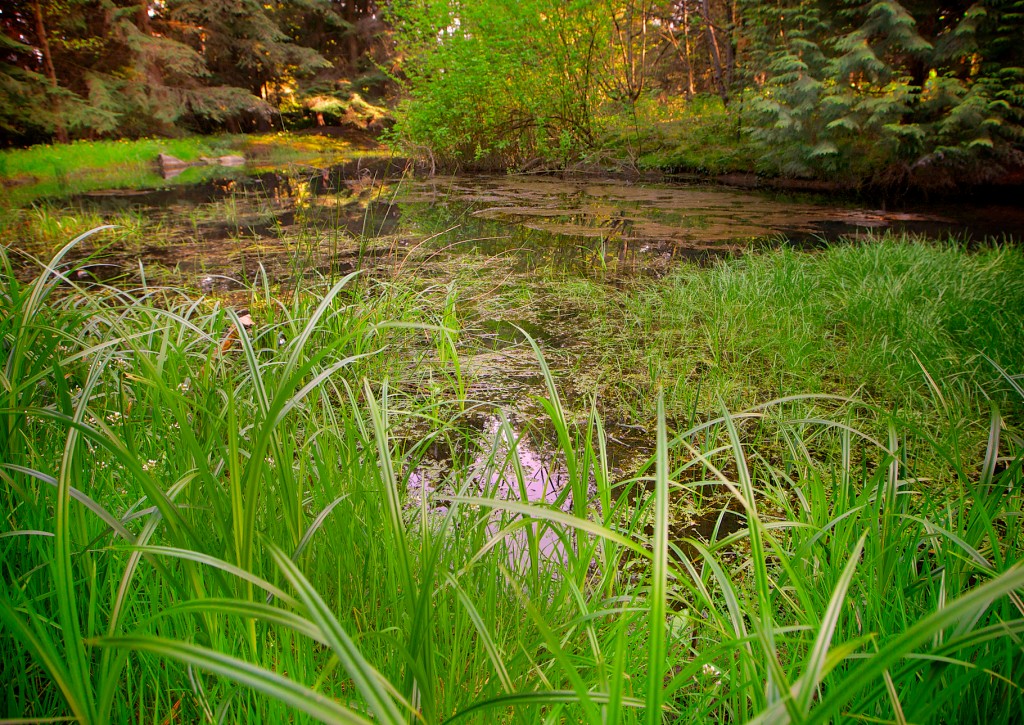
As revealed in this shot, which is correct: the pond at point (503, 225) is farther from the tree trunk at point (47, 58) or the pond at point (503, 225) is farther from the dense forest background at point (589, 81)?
the tree trunk at point (47, 58)

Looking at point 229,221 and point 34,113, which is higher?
point 34,113

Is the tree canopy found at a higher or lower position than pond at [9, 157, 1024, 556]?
higher

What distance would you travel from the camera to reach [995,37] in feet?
18.3

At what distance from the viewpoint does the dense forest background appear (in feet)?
18.6

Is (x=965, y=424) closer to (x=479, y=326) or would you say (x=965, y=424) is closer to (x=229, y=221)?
(x=479, y=326)

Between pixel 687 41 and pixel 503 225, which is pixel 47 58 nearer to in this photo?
pixel 503 225

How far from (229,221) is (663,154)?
5932mm

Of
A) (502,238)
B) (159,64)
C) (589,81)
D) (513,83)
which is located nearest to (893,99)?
(502,238)

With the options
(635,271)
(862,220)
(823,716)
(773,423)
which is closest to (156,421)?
(823,716)

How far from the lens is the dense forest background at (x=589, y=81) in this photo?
18.6ft

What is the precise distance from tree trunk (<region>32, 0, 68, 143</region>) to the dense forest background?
0.04 metres

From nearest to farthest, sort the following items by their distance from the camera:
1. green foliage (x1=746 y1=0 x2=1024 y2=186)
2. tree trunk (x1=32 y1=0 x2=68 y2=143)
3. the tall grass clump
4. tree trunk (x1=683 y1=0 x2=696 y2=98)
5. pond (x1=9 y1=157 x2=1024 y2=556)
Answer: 1. the tall grass clump
2. pond (x1=9 y1=157 x2=1024 y2=556)
3. green foliage (x1=746 y1=0 x2=1024 y2=186)
4. tree trunk (x1=32 y1=0 x2=68 y2=143)
5. tree trunk (x1=683 y1=0 x2=696 y2=98)

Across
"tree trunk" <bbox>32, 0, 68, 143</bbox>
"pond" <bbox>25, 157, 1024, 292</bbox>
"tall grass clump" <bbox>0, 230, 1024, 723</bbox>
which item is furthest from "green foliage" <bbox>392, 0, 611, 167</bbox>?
"tall grass clump" <bbox>0, 230, 1024, 723</bbox>

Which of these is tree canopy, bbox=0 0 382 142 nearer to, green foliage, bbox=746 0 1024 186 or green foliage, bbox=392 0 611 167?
green foliage, bbox=392 0 611 167
